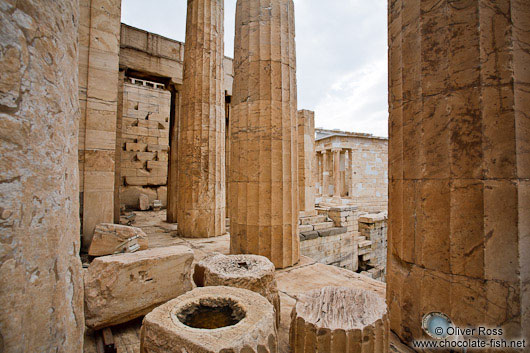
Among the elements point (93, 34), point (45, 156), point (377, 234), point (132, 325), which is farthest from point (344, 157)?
point (45, 156)

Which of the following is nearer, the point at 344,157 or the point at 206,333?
the point at 206,333

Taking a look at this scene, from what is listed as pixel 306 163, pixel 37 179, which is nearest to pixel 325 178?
pixel 306 163

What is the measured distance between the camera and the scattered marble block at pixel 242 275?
269cm

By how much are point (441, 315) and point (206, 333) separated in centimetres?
Answer: 203

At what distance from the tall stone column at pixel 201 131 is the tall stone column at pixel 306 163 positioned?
3.99 m

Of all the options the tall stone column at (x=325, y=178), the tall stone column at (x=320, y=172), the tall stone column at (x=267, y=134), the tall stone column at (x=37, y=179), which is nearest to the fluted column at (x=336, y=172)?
the tall stone column at (x=325, y=178)

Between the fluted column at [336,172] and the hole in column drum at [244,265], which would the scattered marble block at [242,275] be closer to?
the hole in column drum at [244,265]

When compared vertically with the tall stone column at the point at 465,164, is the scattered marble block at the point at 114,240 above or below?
below

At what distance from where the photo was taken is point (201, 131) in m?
7.22

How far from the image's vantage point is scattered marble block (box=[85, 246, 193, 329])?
2506mm

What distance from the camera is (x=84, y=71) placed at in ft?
16.4

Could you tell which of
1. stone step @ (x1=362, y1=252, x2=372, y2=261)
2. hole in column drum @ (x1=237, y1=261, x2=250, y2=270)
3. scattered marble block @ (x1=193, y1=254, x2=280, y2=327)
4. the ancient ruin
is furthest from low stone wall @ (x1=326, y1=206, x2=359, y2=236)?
A: hole in column drum @ (x1=237, y1=261, x2=250, y2=270)

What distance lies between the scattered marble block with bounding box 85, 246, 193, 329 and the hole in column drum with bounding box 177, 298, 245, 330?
105 centimetres

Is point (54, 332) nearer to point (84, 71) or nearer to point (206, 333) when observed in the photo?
point (206, 333)
